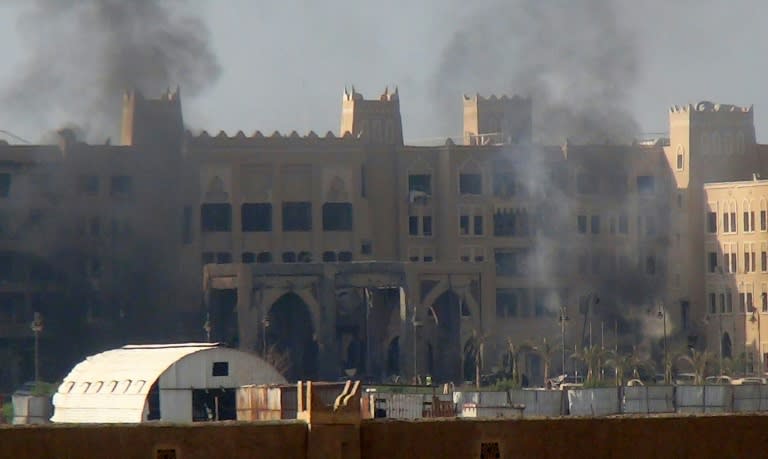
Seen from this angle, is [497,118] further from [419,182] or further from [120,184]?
[120,184]

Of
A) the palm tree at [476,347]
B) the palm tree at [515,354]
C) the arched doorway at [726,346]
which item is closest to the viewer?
the palm tree at [515,354]

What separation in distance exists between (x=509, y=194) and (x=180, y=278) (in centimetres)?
1816

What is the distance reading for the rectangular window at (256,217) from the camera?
422 feet

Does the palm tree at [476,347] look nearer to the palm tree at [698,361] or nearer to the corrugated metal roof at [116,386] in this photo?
the palm tree at [698,361]

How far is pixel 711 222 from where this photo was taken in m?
131

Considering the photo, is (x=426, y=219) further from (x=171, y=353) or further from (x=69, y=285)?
(x=171, y=353)

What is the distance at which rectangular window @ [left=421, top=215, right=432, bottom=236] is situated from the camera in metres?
132

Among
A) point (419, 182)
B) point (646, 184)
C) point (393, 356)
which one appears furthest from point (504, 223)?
point (393, 356)

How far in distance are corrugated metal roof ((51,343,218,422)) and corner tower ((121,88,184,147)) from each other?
51743 millimetres

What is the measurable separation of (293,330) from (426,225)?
1308 centimetres

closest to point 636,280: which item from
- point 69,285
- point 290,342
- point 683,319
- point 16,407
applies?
point 683,319

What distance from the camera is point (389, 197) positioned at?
131250 mm

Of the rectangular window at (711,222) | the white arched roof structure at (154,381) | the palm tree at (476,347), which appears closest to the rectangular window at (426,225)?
the palm tree at (476,347)

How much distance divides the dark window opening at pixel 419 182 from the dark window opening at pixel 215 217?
977 centimetres
